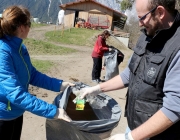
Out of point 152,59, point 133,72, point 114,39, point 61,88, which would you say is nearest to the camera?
point 152,59

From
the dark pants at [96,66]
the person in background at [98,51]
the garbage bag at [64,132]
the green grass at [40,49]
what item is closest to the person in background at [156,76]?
the garbage bag at [64,132]

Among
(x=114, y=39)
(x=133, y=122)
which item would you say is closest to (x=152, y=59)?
(x=133, y=122)

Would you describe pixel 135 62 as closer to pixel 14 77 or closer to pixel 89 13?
pixel 14 77

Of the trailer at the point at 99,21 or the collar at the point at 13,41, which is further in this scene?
the trailer at the point at 99,21

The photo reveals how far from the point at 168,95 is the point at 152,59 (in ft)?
0.94

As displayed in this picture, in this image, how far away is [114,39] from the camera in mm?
21453

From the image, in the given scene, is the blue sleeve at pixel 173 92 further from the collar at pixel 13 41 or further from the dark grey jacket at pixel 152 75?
the collar at pixel 13 41

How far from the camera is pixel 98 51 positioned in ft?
25.8

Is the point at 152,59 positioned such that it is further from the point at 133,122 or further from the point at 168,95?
the point at 133,122

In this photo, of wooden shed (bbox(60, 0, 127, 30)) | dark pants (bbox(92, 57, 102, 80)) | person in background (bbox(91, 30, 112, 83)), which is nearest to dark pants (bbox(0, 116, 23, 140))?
person in background (bbox(91, 30, 112, 83))

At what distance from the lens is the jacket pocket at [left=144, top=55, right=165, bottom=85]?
5.54 feet

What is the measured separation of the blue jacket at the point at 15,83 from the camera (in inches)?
81.0

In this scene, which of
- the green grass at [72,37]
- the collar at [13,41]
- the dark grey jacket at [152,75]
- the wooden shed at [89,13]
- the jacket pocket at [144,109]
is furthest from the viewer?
the wooden shed at [89,13]

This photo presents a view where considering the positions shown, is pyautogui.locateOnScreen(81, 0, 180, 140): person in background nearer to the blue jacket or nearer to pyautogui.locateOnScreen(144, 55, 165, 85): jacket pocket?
pyautogui.locateOnScreen(144, 55, 165, 85): jacket pocket
